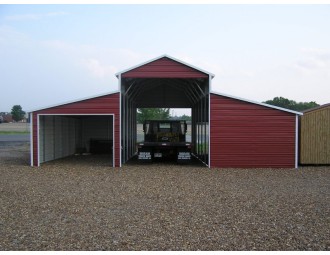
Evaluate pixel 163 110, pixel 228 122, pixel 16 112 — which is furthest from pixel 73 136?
pixel 16 112

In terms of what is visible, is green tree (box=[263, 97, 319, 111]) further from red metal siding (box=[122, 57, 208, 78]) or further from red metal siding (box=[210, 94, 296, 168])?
red metal siding (box=[122, 57, 208, 78])

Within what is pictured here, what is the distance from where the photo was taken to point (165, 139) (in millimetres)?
20281

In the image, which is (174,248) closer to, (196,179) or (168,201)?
(168,201)

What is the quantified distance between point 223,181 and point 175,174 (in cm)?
236

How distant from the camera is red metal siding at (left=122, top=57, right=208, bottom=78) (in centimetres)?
1689

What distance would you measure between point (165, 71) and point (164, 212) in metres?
9.83

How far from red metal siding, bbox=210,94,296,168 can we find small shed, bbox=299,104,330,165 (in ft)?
3.44

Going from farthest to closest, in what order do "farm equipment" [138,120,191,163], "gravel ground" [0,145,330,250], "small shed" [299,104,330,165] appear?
"farm equipment" [138,120,191,163]
"small shed" [299,104,330,165]
"gravel ground" [0,145,330,250]

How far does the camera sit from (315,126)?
58.2ft

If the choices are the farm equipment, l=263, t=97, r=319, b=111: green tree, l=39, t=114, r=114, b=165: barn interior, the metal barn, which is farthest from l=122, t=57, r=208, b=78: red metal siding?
l=263, t=97, r=319, b=111: green tree

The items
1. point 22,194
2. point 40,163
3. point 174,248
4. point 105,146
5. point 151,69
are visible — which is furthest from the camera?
point 105,146

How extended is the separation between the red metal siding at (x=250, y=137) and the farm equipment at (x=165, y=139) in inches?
76.3

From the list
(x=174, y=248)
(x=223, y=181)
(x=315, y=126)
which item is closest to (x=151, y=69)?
(x=223, y=181)

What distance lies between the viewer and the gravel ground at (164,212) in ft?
19.7
